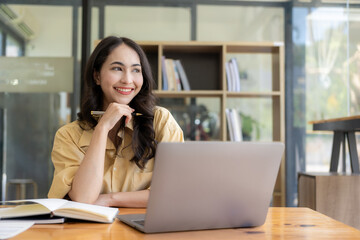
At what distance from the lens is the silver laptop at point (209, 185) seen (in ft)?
2.61

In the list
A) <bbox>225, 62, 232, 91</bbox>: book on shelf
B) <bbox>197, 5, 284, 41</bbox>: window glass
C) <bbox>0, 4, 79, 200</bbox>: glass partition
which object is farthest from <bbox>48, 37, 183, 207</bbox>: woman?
<bbox>197, 5, 284, 41</bbox>: window glass

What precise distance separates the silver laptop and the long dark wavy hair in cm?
79

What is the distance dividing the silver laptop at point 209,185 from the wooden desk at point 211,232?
0.08 feet

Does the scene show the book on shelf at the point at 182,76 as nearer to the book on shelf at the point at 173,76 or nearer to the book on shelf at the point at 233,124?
the book on shelf at the point at 173,76

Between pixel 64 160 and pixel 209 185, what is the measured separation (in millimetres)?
926

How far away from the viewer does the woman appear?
4.78 ft

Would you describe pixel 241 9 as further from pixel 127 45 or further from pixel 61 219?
pixel 61 219

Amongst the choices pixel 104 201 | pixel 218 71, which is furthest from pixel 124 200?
pixel 218 71

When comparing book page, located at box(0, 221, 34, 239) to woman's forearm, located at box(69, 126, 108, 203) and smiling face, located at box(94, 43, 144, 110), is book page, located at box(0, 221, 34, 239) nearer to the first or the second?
woman's forearm, located at box(69, 126, 108, 203)

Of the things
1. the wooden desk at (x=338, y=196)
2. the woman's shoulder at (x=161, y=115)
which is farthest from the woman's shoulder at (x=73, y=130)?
the wooden desk at (x=338, y=196)

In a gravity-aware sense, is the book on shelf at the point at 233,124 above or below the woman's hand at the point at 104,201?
above

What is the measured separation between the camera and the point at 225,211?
876 mm

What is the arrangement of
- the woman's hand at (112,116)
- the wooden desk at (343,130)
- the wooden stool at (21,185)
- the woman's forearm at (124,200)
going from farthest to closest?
the wooden stool at (21,185) < the wooden desk at (343,130) < the woman's hand at (112,116) < the woman's forearm at (124,200)

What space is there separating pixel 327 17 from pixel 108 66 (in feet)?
9.12
